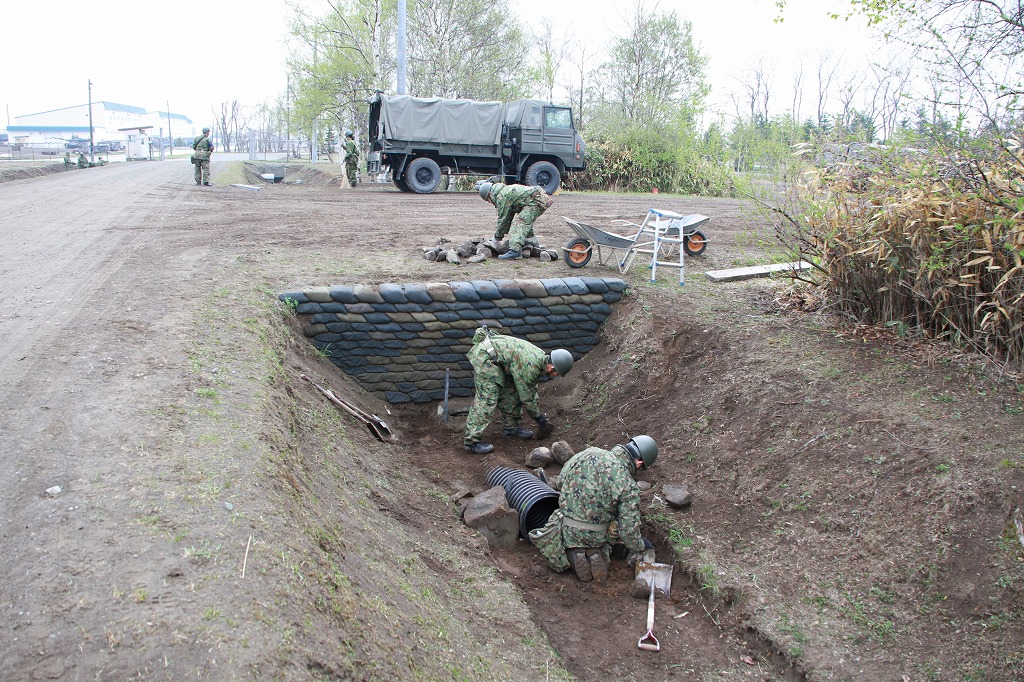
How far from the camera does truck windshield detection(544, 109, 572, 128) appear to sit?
57.0 ft

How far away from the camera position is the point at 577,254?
952cm

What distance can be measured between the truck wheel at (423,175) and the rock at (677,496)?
41.9 ft

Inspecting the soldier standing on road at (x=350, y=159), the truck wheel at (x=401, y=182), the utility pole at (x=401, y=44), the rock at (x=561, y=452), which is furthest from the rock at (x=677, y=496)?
the utility pole at (x=401, y=44)

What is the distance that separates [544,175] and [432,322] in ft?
33.4

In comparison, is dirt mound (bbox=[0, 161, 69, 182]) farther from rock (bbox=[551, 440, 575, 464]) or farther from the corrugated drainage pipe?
the corrugated drainage pipe

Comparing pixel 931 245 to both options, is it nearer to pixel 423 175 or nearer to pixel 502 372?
pixel 502 372

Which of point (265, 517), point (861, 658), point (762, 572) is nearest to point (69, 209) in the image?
point (265, 517)

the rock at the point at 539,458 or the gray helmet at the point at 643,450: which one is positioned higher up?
the gray helmet at the point at 643,450

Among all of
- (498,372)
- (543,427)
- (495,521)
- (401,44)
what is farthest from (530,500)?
(401,44)

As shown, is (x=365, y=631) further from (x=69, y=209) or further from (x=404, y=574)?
(x=69, y=209)

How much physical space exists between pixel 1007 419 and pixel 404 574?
4.13 m

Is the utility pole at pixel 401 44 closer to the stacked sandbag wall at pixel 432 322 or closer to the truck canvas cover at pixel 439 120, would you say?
the truck canvas cover at pixel 439 120

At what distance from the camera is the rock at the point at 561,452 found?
731 cm

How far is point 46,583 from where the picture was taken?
294 cm
